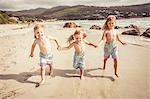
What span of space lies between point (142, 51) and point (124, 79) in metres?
3.95

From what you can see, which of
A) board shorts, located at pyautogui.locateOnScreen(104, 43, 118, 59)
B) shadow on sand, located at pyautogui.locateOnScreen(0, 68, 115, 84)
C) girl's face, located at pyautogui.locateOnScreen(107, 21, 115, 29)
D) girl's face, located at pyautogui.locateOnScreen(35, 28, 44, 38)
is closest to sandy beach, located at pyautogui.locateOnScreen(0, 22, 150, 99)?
shadow on sand, located at pyautogui.locateOnScreen(0, 68, 115, 84)

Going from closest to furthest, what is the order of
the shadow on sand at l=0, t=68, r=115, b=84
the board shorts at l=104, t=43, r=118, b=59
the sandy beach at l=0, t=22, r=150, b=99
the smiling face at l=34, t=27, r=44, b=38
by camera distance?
the sandy beach at l=0, t=22, r=150, b=99, the smiling face at l=34, t=27, r=44, b=38, the shadow on sand at l=0, t=68, r=115, b=84, the board shorts at l=104, t=43, r=118, b=59

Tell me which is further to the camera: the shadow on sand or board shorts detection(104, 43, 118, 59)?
board shorts detection(104, 43, 118, 59)

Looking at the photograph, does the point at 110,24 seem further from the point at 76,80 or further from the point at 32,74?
the point at 32,74

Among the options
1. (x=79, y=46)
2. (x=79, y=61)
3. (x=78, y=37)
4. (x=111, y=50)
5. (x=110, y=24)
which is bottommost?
(x=79, y=61)

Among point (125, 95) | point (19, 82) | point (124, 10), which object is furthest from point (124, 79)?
point (124, 10)

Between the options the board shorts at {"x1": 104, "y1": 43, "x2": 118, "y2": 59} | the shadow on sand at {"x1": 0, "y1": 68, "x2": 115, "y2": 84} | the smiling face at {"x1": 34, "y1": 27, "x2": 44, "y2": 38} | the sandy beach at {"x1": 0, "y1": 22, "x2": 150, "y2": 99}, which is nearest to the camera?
the sandy beach at {"x1": 0, "y1": 22, "x2": 150, "y2": 99}

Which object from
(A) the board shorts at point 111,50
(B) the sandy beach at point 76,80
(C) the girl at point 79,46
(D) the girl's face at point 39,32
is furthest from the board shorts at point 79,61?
(D) the girl's face at point 39,32

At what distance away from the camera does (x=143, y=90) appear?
19.3 feet

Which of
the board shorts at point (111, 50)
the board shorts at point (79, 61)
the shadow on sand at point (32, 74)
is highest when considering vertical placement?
the board shorts at point (111, 50)

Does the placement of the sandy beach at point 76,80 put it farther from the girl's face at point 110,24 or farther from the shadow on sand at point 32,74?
the girl's face at point 110,24

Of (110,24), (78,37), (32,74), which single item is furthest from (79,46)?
(32,74)

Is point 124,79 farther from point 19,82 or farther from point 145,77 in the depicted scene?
point 19,82

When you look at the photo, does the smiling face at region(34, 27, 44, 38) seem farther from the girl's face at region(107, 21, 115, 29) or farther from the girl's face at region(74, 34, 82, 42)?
the girl's face at region(107, 21, 115, 29)
